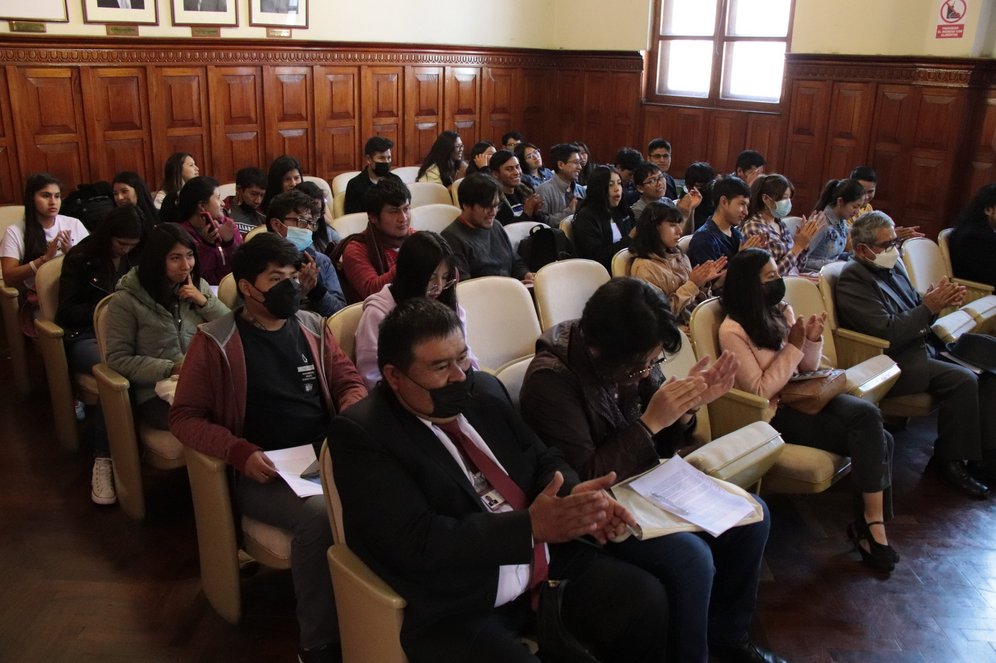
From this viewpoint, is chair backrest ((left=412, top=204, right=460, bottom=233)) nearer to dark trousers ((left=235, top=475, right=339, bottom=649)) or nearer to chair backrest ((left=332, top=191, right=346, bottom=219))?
chair backrest ((left=332, top=191, right=346, bottom=219))

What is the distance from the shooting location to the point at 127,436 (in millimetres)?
3123

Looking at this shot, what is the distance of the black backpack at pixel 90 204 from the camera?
511 cm

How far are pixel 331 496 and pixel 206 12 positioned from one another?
6.14 meters

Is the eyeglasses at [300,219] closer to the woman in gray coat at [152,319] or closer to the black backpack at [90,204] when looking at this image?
the woman in gray coat at [152,319]

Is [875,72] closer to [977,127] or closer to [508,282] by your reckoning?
[977,127]

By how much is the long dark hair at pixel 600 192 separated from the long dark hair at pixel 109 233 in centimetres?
257

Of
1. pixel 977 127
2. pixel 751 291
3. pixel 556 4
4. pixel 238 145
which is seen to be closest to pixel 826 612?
pixel 751 291

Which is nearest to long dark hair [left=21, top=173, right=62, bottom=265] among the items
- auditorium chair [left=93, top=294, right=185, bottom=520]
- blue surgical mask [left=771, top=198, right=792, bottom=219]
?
auditorium chair [left=93, top=294, right=185, bottom=520]

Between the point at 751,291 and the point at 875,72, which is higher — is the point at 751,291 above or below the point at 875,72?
below

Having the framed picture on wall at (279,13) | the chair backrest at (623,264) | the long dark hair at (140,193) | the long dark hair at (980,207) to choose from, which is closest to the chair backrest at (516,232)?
the chair backrest at (623,264)

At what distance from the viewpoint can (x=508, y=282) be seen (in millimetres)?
3455

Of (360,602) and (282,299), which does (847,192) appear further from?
(360,602)

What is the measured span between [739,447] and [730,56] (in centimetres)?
692

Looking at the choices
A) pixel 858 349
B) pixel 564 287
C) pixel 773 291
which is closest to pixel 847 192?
pixel 858 349
